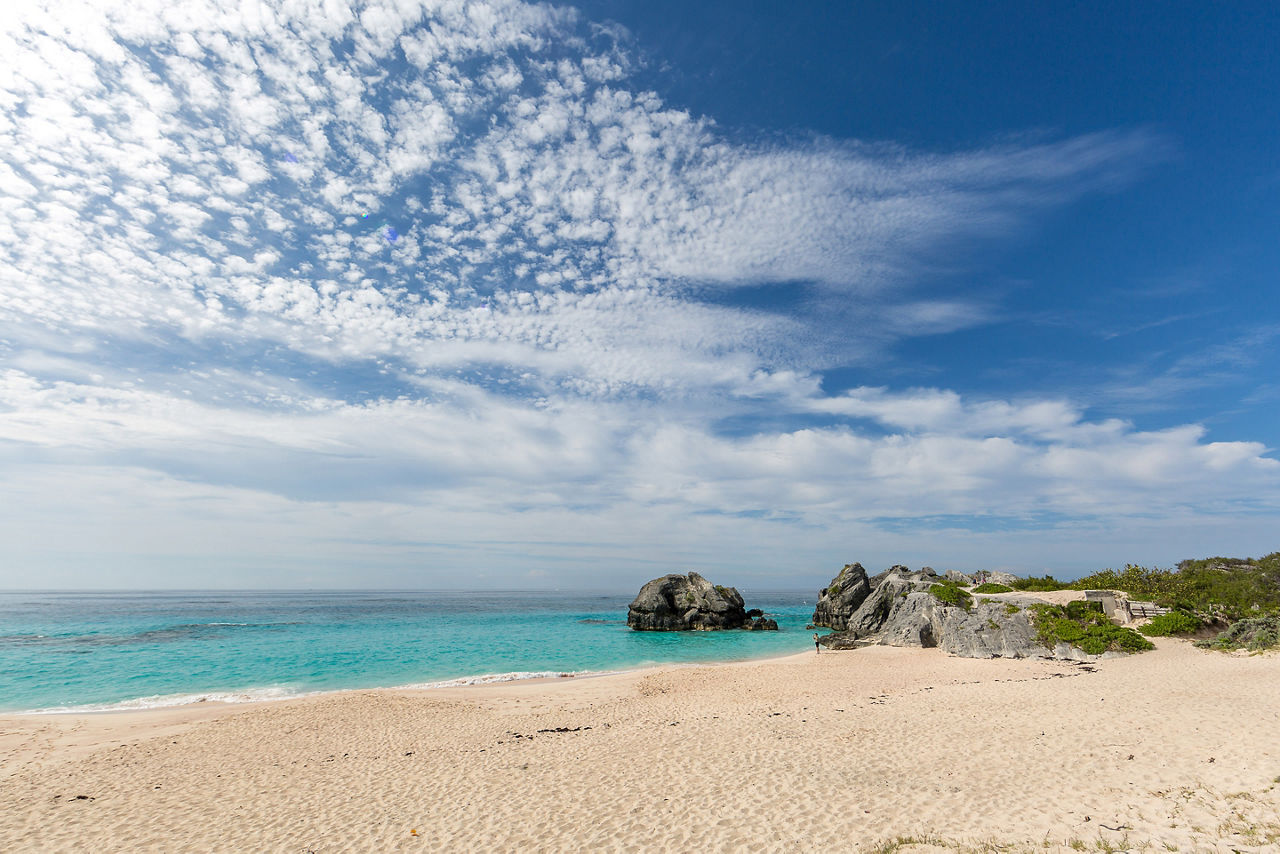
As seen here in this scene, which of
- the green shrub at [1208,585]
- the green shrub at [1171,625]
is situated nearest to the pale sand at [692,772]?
the green shrub at [1171,625]

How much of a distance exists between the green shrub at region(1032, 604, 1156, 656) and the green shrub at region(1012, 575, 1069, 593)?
11749 mm

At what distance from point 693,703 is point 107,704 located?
28.3m

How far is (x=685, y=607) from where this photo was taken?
229 ft

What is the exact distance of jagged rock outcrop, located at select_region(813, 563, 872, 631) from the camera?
65375mm

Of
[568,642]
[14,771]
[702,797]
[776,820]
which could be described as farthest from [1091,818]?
[568,642]

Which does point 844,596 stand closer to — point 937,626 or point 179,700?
point 937,626

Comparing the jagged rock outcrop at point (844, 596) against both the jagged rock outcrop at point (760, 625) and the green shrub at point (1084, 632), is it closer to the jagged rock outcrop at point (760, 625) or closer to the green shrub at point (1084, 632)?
the jagged rock outcrop at point (760, 625)

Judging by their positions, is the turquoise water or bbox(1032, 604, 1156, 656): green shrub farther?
the turquoise water

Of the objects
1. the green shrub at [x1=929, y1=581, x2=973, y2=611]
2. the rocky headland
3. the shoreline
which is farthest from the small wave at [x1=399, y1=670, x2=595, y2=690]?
the green shrub at [x1=929, y1=581, x2=973, y2=611]

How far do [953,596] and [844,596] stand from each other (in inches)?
1122

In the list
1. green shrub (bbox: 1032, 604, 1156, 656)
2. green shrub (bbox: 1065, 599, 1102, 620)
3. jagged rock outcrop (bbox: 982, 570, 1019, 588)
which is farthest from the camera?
jagged rock outcrop (bbox: 982, 570, 1019, 588)

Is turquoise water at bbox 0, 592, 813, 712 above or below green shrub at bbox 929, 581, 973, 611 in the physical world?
below

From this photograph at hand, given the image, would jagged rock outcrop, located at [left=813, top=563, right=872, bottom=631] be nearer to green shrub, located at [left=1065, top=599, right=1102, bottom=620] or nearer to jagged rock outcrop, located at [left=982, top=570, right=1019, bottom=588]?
jagged rock outcrop, located at [left=982, top=570, right=1019, bottom=588]

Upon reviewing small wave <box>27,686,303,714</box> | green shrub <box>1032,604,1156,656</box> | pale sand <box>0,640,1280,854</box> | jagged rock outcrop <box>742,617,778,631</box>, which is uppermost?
green shrub <box>1032,604,1156,656</box>
